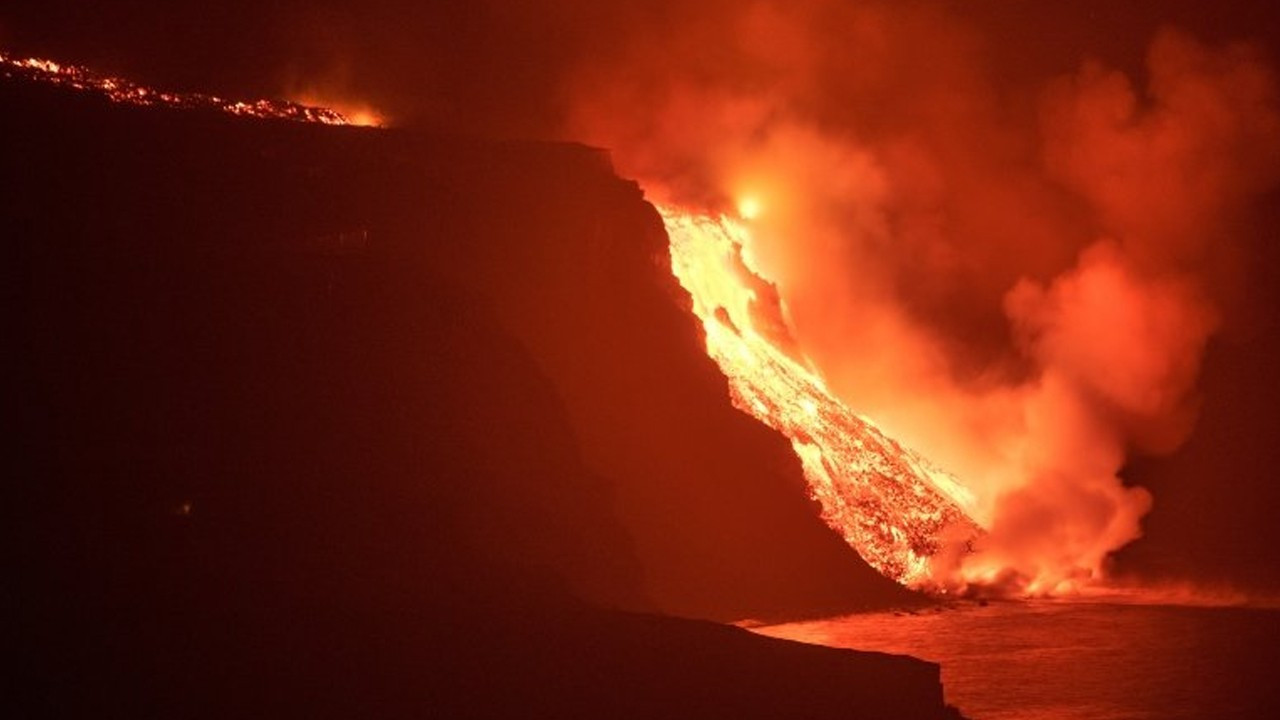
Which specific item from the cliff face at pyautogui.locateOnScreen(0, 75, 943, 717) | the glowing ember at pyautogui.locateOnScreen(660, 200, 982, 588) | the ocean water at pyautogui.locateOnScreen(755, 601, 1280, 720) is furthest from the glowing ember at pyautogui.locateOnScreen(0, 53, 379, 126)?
the ocean water at pyautogui.locateOnScreen(755, 601, 1280, 720)

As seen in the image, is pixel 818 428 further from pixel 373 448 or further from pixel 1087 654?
pixel 373 448

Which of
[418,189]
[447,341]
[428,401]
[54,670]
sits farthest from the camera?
[418,189]

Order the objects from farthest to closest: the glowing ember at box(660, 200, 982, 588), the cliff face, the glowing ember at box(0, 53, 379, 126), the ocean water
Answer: the glowing ember at box(660, 200, 982, 588), the glowing ember at box(0, 53, 379, 126), the ocean water, the cliff face

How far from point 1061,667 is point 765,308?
98.3 feet

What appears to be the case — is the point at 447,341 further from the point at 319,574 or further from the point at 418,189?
the point at 319,574

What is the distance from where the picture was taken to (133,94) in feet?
163

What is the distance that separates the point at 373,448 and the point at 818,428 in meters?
28.7

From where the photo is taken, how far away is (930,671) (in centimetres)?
3334

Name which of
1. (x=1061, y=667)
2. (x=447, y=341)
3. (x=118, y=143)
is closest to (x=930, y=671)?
(x=1061, y=667)

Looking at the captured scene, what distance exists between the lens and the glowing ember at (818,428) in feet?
193

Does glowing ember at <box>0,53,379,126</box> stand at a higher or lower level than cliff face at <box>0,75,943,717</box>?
higher

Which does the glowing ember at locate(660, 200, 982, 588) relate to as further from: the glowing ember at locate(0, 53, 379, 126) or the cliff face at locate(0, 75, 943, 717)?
the glowing ember at locate(0, 53, 379, 126)

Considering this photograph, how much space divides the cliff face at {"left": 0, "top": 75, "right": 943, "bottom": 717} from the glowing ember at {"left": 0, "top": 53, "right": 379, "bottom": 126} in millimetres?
1854

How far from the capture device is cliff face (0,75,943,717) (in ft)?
91.5
